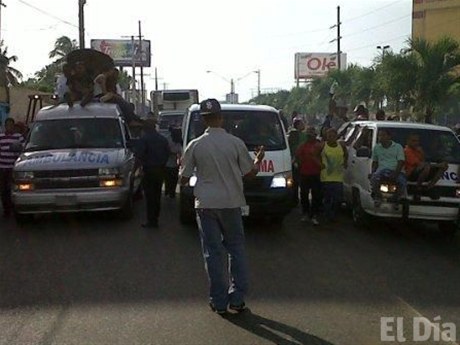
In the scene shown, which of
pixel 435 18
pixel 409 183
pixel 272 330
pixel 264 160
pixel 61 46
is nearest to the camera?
pixel 272 330

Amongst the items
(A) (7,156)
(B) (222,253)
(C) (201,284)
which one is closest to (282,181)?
(C) (201,284)

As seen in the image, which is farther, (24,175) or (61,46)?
(61,46)

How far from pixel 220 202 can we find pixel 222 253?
18.2 inches

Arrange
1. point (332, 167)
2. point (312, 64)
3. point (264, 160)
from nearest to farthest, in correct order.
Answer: point (264, 160)
point (332, 167)
point (312, 64)

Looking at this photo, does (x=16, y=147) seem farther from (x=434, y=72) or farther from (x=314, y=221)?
(x=434, y=72)

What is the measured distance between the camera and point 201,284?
7.45 meters

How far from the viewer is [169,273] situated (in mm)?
7930

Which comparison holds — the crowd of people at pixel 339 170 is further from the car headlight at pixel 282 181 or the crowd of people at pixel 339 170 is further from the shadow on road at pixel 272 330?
the shadow on road at pixel 272 330

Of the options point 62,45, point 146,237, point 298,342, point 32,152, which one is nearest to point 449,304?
point 298,342

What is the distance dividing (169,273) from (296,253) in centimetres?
192

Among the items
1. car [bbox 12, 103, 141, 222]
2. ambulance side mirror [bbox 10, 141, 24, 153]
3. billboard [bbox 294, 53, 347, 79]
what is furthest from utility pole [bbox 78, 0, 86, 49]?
billboard [bbox 294, 53, 347, 79]

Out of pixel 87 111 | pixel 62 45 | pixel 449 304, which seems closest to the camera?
pixel 449 304

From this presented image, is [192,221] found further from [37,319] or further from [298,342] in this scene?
[298,342]

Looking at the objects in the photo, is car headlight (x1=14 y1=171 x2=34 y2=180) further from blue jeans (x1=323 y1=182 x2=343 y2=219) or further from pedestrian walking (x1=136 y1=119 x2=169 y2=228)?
blue jeans (x1=323 y1=182 x2=343 y2=219)
